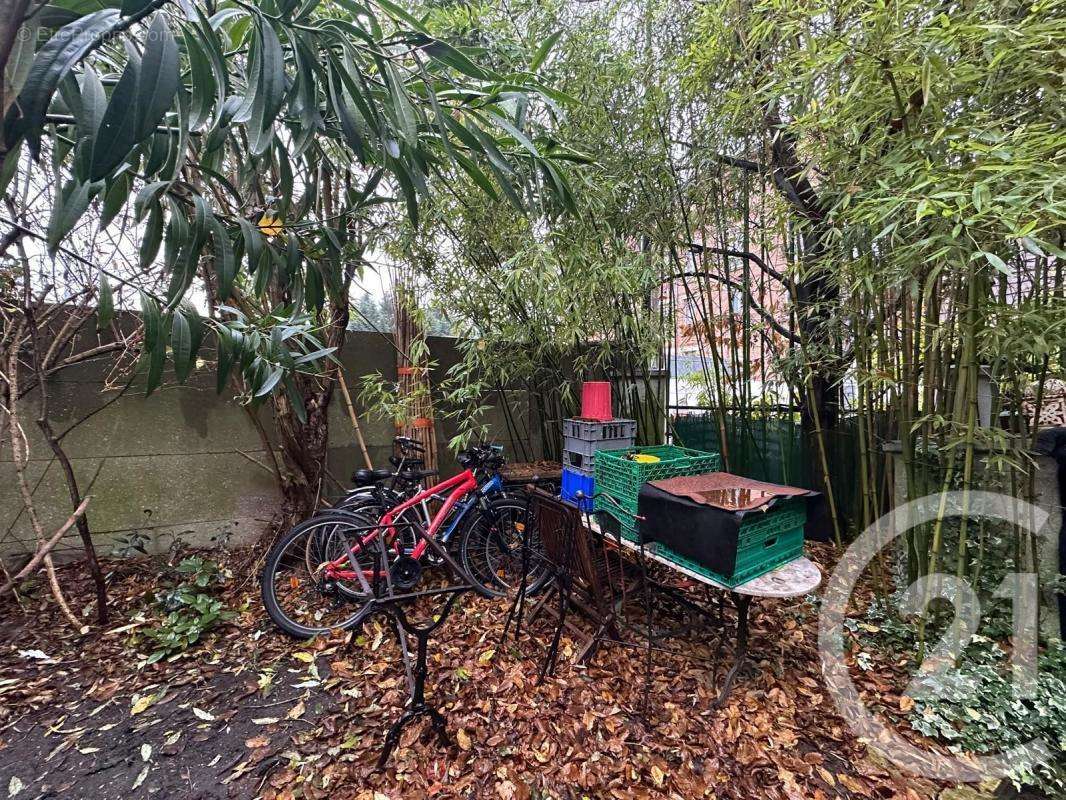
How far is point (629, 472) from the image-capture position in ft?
6.23

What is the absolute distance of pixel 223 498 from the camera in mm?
2732

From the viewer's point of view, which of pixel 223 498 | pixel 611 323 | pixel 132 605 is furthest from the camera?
pixel 223 498

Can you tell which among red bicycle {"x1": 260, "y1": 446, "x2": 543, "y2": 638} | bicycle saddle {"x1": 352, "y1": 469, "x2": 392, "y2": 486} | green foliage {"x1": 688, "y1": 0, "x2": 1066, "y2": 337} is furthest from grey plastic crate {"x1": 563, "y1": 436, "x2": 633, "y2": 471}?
green foliage {"x1": 688, "y1": 0, "x2": 1066, "y2": 337}

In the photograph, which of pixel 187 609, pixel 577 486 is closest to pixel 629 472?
pixel 577 486

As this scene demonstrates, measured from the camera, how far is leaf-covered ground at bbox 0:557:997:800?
134cm

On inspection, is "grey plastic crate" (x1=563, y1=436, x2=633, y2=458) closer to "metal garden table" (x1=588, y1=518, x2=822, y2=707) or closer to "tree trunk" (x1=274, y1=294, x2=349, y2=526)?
"metal garden table" (x1=588, y1=518, x2=822, y2=707)

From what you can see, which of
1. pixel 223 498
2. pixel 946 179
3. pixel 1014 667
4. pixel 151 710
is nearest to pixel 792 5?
pixel 946 179

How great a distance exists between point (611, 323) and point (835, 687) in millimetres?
1867

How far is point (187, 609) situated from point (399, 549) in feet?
3.38

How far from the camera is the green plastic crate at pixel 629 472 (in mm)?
1863

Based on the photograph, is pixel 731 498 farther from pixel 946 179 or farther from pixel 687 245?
pixel 687 245

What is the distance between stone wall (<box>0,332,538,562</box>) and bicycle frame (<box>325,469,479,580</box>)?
96 cm

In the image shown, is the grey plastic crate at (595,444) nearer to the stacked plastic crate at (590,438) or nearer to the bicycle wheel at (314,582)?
the stacked plastic crate at (590,438)

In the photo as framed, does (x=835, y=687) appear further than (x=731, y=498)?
Yes
